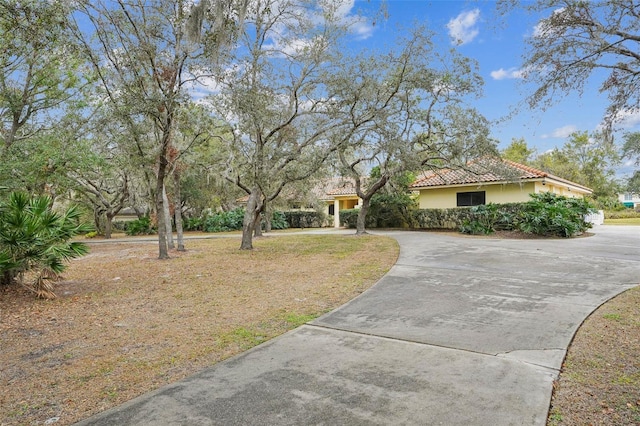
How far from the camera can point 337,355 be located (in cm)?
425

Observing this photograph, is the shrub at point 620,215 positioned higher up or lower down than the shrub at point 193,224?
higher up

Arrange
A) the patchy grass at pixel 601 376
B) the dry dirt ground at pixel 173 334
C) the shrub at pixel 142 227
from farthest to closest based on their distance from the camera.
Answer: the shrub at pixel 142 227 → the dry dirt ground at pixel 173 334 → the patchy grass at pixel 601 376

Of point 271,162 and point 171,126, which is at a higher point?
point 171,126

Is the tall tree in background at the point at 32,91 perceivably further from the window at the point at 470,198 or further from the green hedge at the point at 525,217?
the window at the point at 470,198

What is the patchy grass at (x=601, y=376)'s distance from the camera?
115 inches

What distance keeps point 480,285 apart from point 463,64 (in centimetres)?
1006

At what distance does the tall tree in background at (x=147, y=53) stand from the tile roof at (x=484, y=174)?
12.6 m

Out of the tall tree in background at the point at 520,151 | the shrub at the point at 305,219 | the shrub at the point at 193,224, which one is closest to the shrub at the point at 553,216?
the shrub at the point at 305,219

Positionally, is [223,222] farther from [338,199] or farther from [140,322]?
[140,322]

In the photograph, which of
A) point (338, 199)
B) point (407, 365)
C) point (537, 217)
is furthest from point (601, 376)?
point (338, 199)

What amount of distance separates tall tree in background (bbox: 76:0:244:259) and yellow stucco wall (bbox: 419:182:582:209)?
16443 millimetres

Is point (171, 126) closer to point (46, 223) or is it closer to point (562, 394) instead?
point (46, 223)

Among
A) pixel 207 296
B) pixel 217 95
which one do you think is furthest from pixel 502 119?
pixel 207 296

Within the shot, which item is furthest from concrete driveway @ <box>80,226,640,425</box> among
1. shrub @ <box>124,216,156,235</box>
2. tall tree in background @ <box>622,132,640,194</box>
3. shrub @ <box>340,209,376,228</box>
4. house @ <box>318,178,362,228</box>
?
shrub @ <box>124,216,156,235</box>
